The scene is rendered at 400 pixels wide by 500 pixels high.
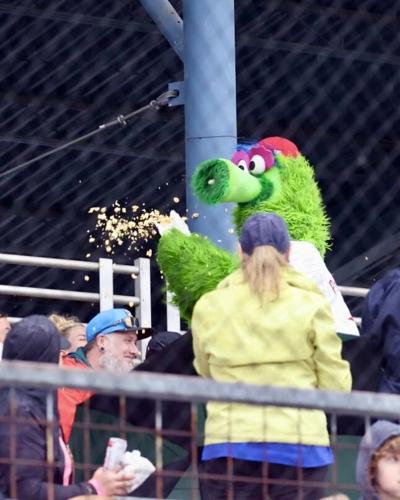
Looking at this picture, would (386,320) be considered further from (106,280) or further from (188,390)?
(106,280)

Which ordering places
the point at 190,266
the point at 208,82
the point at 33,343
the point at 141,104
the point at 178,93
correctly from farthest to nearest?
the point at 141,104 → the point at 178,93 → the point at 208,82 → the point at 190,266 → the point at 33,343

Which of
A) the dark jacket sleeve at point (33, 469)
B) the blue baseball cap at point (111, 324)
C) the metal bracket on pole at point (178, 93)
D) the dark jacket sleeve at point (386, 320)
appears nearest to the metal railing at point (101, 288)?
the metal bracket on pole at point (178, 93)

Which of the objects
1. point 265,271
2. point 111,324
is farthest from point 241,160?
point 265,271

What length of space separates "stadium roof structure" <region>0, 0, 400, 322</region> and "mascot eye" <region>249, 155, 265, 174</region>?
965 centimetres

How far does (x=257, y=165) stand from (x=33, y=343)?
5.57 ft

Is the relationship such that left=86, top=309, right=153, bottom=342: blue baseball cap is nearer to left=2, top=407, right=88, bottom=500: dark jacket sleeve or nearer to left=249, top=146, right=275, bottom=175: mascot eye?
left=249, top=146, right=275, bottom=175: mascot eye

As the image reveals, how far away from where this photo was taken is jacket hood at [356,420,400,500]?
4.66m

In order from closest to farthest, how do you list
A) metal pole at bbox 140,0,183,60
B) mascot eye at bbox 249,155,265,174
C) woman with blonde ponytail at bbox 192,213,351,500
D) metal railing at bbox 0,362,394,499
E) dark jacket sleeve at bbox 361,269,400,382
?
1. metal railing at bbox 0,362,394,499
2. woman with blonde ponytail at bbox 192,213,351,500
3. dark jacket sleeve at bbox 361,269,400,382
4. mascot eye at bbox 249,155,265,174
5. metal pole at bbox 140,0,183,60

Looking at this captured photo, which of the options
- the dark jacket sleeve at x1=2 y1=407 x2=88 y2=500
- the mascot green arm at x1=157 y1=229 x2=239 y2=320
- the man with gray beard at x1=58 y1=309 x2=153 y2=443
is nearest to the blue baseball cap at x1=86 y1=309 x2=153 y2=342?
the man with gray beard at x1=58 y1=309 x2=153 y2=443

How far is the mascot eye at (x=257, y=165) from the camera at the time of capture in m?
6.49

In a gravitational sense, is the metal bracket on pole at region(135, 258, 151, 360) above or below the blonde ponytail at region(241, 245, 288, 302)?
above

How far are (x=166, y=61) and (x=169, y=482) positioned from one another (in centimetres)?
1154

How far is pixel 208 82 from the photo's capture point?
7.78m

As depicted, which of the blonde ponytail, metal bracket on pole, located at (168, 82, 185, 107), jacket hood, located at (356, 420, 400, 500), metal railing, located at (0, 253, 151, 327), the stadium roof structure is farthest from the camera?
the stadium roof structure
